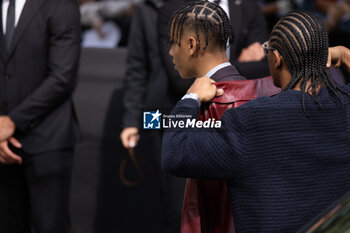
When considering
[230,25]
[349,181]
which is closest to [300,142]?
[349,181]

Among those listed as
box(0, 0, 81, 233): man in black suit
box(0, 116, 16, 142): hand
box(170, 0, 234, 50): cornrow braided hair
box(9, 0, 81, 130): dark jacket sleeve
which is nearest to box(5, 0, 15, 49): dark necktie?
box(0, 0, 81, 233): man in black suit

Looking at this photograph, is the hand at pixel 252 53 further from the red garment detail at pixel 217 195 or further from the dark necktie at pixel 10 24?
the dark necktie at pixel 10 24

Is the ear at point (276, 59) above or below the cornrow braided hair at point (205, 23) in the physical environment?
below

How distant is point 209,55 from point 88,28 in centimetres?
425

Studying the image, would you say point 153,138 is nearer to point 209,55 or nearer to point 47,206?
point 47,206

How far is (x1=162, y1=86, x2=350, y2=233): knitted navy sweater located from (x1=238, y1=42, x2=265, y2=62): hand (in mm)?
837

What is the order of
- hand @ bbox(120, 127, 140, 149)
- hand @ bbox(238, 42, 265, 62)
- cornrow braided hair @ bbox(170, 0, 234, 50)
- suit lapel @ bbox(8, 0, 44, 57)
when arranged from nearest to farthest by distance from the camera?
cornrow braided hair @ bbox(170, 0, 234, 50) < hand @ bbox(238, 42, 265, 62) < suit lapel @ bbox(8, 0, 44, 57) < hand @ bbox(120, 127, 140, 149)

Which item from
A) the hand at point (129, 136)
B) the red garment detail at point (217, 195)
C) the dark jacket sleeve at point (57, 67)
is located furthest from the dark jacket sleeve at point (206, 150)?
the hand at point (129, 136)

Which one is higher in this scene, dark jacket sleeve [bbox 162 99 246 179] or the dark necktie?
the dark necktie

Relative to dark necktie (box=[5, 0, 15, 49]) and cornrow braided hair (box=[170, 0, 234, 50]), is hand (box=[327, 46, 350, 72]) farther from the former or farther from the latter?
dark necktie (box=[5, 0, 15, 49])

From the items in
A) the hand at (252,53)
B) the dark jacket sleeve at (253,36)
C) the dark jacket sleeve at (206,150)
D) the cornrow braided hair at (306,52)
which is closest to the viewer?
the dark jacket sleeve at (206,150)

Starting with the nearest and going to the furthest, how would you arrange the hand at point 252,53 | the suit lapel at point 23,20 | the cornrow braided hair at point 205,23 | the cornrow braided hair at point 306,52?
the cornrow braided hair at point 306,52
the cornrow braided hair at point 205,23
the hand at point 252,53
the suit lapel at point 23,20

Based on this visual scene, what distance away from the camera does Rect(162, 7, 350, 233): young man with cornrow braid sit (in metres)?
1.66

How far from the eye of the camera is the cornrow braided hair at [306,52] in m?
1.76
